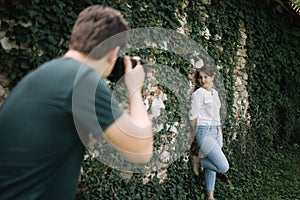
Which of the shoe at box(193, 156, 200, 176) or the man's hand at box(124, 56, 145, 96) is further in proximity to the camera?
the shoe at box(193, 156, 200, 176)

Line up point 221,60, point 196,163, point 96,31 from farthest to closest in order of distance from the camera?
point 221,60, point 196,163, point 96,31

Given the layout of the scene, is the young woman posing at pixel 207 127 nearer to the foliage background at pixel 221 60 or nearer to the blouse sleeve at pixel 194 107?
the blouse sleeve at pixel 194 107

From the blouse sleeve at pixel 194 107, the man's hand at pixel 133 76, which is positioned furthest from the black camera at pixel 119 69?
the blouse sleeve at pixel 194 107

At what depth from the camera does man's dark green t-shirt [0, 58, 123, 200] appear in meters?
1.12

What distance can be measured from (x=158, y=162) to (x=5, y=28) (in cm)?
209

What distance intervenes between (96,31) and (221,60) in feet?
12.2

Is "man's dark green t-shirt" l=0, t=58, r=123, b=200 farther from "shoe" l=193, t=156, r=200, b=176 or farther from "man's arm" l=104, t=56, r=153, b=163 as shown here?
"shoe" l=193, t=156, r=200, b=176

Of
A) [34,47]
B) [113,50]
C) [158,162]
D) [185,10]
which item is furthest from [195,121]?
[113,50]

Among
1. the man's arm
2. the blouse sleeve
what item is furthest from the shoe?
the man's arm

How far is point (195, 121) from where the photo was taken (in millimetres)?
3824

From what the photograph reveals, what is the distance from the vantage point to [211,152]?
12.7 ft

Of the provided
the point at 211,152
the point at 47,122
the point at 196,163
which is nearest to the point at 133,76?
the point at 47,122

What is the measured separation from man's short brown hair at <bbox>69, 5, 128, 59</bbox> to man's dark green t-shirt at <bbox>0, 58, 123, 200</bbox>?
0.12 metres

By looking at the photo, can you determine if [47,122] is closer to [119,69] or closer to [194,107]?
[119,69]
